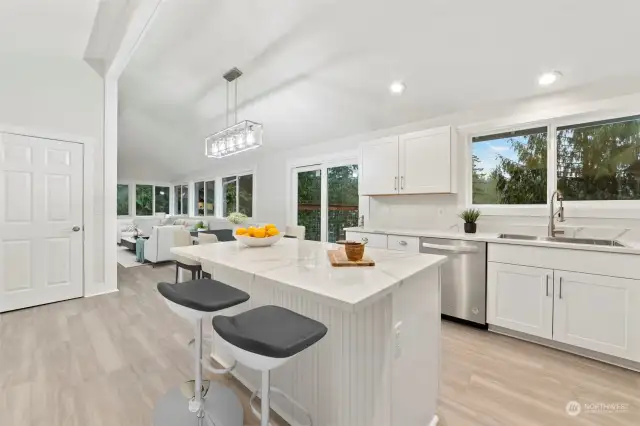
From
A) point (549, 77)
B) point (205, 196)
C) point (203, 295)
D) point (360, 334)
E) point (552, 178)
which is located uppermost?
point (549, 77)

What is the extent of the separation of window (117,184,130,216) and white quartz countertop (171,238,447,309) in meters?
9.84

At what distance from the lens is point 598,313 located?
2.16 meters

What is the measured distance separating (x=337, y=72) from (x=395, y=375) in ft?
9.93

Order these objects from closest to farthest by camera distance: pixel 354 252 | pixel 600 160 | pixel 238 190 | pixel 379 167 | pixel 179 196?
pixel 354 252 < pixel 600 160 < pixel 379 167 < pixel 238 190 < pixel 179 196

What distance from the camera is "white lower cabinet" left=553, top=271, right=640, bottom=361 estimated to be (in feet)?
6.71

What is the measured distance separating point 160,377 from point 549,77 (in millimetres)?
3837

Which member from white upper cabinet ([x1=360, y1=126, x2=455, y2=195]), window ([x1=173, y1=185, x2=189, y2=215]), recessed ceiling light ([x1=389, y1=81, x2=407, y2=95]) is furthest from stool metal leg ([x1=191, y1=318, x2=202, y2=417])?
window ([x1=173, y1=185, x2=189, y2=215])

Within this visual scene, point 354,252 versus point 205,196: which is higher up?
point 205,196

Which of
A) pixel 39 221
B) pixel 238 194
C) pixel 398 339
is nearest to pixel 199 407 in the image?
pixel 398 339

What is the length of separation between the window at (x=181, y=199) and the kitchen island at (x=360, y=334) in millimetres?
9118

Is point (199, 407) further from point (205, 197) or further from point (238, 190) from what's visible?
point (205, 197)

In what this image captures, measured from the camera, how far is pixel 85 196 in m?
3.67

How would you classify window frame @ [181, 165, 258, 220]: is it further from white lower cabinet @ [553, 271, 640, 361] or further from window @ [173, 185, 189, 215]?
white lower cabinet @ [553, 271, 640, 361]

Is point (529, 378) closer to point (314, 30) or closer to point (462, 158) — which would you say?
point (462, 158)
